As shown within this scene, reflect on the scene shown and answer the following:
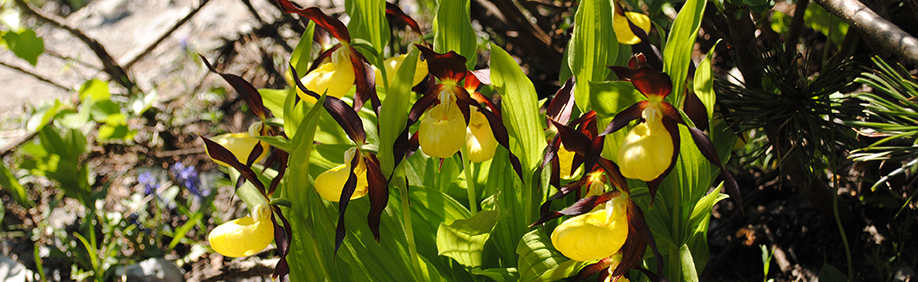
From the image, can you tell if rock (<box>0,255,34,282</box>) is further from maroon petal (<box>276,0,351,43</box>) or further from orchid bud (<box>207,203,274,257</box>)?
maroon petal (<box>276,0,351,43</box>)

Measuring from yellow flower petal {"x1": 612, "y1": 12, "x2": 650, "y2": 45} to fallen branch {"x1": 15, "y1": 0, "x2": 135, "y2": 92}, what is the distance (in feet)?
7.56

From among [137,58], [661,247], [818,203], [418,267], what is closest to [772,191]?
[818,203]

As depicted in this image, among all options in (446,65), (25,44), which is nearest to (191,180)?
(25,44)

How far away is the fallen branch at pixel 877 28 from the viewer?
82 cm

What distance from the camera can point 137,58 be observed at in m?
2.53

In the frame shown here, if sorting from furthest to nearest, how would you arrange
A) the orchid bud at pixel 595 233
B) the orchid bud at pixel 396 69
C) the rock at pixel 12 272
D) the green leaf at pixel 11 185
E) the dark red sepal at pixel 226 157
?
the green leaf at pixel 11 185 < the rock at pixel 12 272 < the orchid bud at pixel 396 69 < the dark red sepal at pixel 226 157 < the orchid bud at pixel 595 233

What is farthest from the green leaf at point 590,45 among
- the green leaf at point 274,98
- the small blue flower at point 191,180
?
the small blue flower at point 191,180

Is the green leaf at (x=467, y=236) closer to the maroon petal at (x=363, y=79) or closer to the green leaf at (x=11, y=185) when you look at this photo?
the maroon petal at (x=363, y=79)

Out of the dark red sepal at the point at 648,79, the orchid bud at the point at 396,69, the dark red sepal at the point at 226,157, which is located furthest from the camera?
the orchid bud at the point at 396,69

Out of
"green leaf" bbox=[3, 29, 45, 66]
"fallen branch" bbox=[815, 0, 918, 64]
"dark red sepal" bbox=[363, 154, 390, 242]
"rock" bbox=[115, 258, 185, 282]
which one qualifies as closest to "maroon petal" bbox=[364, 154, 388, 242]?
"dark red sepal" bbox=[363, 154, 390, 242]

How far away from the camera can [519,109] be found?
0.91 m

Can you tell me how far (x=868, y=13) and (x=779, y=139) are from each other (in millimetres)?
375

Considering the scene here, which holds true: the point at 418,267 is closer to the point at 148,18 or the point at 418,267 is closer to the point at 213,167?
the point at 213,167

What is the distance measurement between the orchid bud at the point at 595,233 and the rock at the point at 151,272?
155cm
